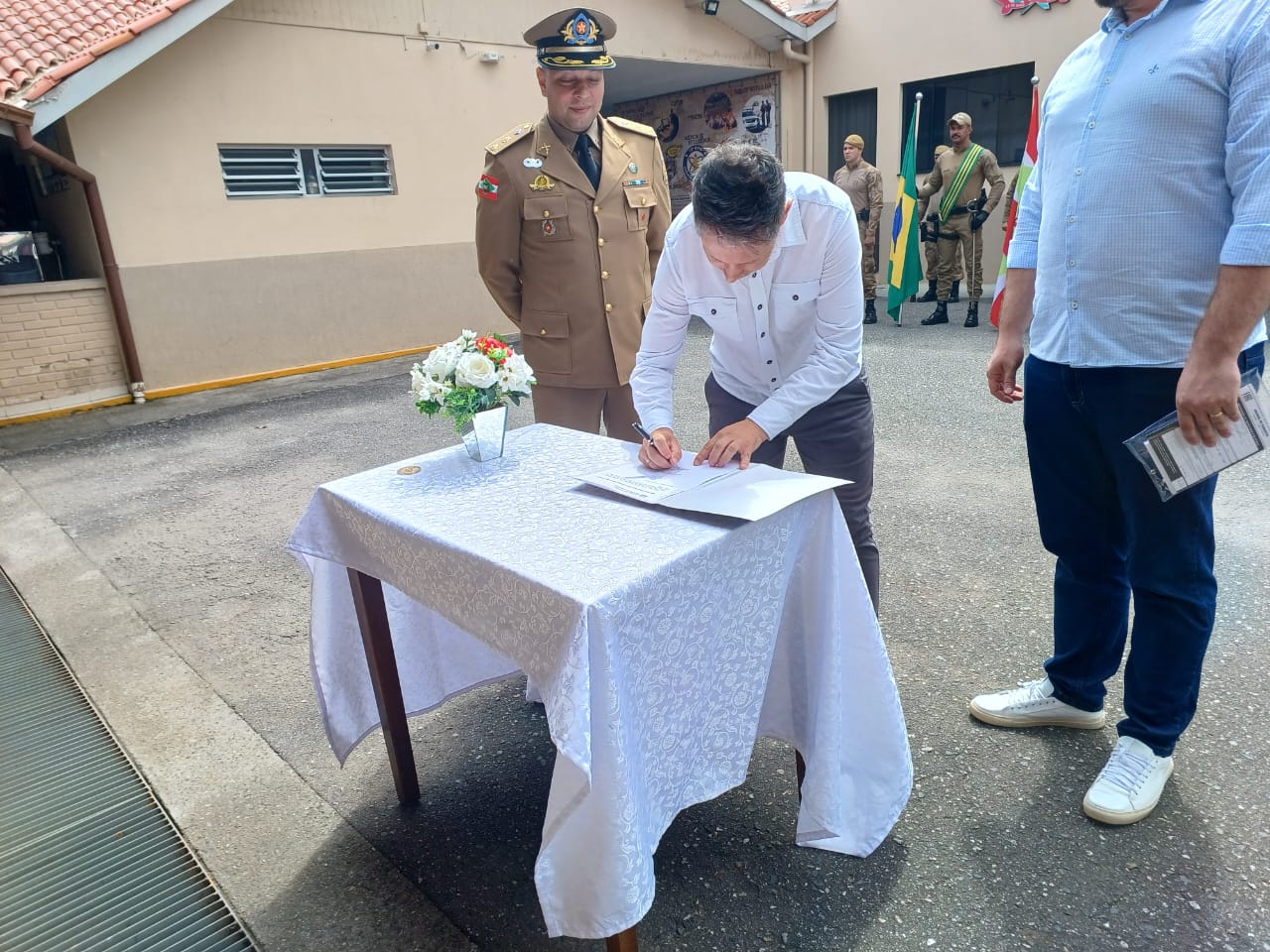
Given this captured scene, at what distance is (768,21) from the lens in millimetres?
11617

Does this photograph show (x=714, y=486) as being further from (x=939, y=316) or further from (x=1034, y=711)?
(x=939, y=316)

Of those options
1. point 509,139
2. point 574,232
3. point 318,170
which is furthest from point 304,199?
point 574,232

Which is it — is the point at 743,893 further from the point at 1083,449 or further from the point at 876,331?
the point at 876,331

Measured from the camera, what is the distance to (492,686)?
2750mm

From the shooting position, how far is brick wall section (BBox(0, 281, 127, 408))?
280 inches

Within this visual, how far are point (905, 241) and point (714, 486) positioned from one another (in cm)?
802

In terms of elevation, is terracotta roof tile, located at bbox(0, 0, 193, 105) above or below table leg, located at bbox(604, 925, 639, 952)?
above

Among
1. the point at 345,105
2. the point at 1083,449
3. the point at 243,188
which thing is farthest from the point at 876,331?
the point at 1083,449

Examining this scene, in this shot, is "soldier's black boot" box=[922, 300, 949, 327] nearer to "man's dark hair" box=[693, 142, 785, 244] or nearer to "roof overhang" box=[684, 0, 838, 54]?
"roof overhang" box=[684, 0, 838, 54]

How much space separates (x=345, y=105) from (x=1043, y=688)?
28.4 ft

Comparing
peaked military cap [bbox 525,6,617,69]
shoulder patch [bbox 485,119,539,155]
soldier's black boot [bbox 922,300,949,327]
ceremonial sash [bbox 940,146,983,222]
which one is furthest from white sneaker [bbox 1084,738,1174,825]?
ceremonial sash [bbox 940,146,983,222]

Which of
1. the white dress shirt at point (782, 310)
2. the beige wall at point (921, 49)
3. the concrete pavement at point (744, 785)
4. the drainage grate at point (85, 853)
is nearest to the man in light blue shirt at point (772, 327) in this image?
the white dress shirt at point (782, 310)

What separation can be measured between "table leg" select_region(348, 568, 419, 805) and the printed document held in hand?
171 cm

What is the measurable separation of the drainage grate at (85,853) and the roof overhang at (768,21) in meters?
11.4
